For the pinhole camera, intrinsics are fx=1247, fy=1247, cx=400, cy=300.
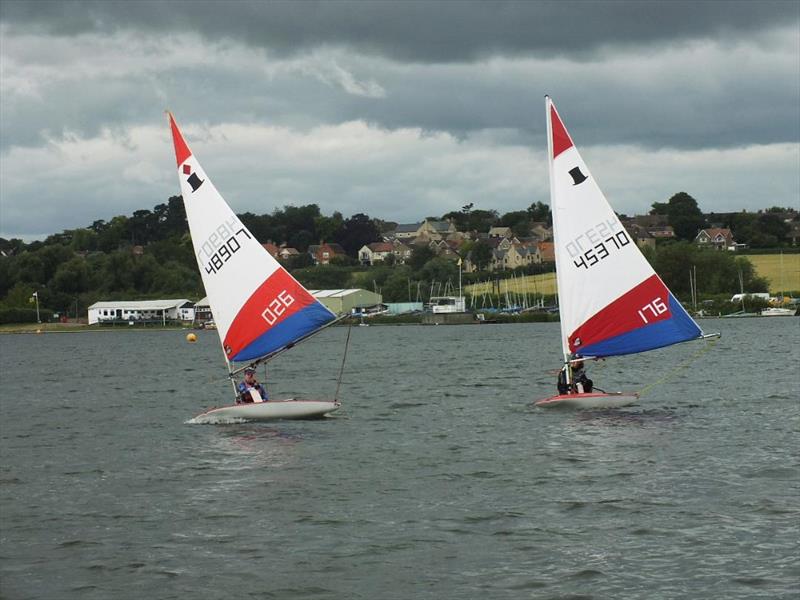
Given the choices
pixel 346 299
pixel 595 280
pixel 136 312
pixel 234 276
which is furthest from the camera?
pixel 136 312

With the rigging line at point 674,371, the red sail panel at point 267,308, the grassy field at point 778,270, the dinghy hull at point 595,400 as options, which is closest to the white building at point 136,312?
the grassy field at point 778,270

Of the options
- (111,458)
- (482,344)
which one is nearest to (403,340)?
(482,344)

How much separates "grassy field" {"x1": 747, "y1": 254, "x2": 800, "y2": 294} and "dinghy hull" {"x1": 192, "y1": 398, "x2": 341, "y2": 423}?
131828mm

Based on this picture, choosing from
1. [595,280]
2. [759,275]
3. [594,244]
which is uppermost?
[759,275]

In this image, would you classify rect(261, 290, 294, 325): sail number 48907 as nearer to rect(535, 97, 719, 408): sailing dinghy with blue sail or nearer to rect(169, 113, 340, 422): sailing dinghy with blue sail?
rect(169, 113, 340, 422): sailing dinghy with blue sail

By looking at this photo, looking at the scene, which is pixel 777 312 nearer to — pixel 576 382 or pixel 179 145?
pixel 576 382

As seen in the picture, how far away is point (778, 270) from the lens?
172 meters

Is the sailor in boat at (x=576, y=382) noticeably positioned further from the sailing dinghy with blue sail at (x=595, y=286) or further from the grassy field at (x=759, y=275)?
the grassy field at (x=759, y=275)

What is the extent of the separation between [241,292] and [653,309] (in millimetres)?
11912

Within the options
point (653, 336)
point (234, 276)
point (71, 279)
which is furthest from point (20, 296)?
point (653, 336)

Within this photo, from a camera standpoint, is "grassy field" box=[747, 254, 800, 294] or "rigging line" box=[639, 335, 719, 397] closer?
"rigging line" box=[639, 335, 719, 397]

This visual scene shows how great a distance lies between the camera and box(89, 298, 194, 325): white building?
588 ft

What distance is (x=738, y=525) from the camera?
20.9 m

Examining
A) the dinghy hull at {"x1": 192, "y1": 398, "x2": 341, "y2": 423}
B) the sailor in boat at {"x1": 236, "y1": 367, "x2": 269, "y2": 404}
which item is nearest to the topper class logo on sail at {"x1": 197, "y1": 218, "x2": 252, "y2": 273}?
the sailor in boat at {"x1": 236, "y1": 367, "x2": 269, "y2": 404}
